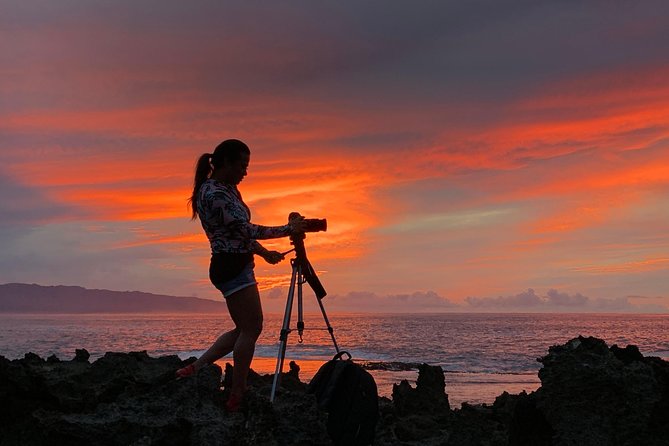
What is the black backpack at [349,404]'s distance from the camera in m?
5.02

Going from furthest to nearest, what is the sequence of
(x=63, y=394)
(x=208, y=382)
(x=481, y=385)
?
(x=481, y=385) → (x=63, y=394) → (x=208, y=382)

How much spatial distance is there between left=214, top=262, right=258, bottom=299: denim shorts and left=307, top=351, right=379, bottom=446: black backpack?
3.33 ft

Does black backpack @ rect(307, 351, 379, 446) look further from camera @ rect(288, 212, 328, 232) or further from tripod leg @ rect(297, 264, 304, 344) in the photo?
camera @ rect(288, 212, 328, 232)

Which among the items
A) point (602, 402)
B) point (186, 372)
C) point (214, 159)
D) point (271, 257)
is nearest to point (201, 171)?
point (214, 159)

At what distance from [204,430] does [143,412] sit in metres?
0.70

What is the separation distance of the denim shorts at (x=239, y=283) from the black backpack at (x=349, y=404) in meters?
1.01

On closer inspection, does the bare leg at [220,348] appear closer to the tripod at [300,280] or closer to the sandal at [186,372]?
the sandal at [186,372]

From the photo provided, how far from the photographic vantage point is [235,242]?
5.28 meters

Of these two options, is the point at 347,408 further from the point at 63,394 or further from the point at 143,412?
the point at 63,394


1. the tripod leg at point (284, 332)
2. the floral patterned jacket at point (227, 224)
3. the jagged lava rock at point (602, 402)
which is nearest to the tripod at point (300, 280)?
the tripod leg at point (284, 332)

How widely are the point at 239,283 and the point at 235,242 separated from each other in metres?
0.34

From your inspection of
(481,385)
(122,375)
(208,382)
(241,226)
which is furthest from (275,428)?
(481,385)

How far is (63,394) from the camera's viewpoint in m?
5.98

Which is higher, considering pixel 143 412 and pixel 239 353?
pixel 239 353
